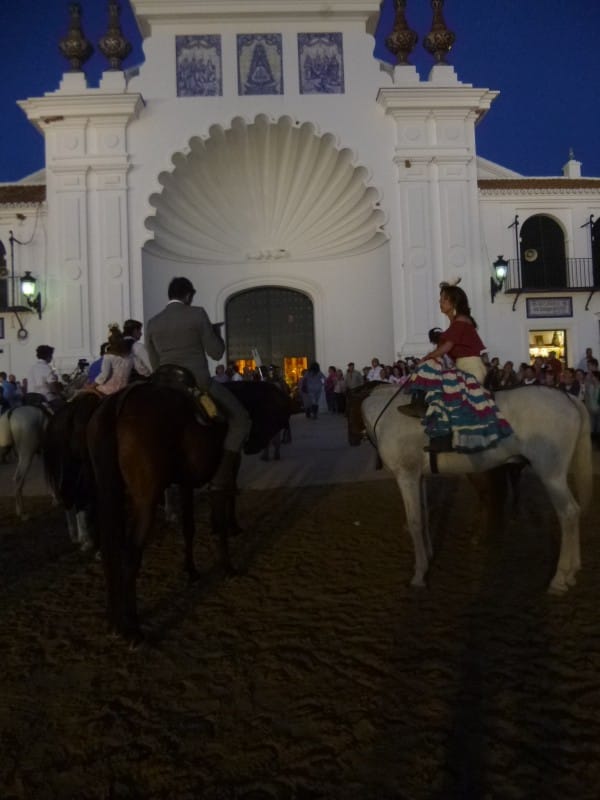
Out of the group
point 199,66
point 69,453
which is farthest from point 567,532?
point 199,66

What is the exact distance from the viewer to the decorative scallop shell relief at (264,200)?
65.6ft

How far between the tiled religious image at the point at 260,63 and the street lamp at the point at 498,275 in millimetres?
8284

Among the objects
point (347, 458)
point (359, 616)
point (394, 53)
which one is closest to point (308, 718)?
point (359, 616)

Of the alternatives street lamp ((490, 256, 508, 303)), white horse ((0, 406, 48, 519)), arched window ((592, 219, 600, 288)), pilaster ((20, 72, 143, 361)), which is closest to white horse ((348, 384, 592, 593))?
white horse ((0, 406, 48, 519))

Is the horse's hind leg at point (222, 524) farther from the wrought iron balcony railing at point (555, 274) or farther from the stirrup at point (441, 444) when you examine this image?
the wrought iron balcony railing at point (555, 274)

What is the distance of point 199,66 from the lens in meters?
19.5

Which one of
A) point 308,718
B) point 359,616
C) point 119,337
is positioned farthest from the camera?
point 119,337

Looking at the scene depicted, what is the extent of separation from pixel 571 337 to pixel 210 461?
60.7ft

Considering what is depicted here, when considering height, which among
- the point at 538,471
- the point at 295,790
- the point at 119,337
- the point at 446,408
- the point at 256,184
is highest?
the point at 256,184

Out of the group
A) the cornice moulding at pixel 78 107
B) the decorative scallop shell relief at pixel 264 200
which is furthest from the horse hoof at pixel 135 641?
the cornice moulding at pixel 78 107

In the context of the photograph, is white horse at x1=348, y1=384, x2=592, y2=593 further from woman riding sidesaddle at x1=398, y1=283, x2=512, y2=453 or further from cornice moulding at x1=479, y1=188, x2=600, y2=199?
cornice moulding at x1=479, y1=188, x2=600, y2=199

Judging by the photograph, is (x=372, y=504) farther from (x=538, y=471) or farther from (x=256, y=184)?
(x=256, y=184)

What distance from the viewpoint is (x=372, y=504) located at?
7.65 m

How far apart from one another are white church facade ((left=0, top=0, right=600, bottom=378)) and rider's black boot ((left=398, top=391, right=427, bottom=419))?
1469cm
